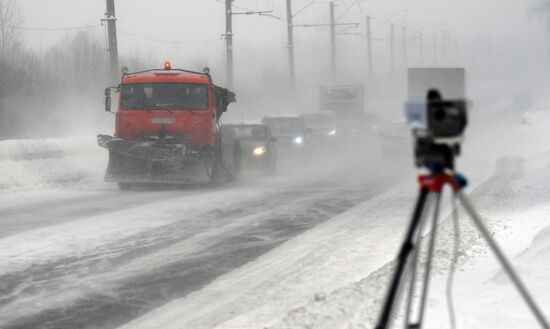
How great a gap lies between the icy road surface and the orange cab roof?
2377 mm

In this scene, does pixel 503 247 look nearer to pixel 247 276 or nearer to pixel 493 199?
pixel 247 276

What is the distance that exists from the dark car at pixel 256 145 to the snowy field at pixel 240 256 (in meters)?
3.65

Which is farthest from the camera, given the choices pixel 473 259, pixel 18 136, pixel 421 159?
pixel 18 136

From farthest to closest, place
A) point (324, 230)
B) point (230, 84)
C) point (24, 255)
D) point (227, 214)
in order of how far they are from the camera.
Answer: point (230, 84), point (227, 214), point (324, 230), point (24, 255)

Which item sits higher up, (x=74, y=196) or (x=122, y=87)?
(x=122, y=87)

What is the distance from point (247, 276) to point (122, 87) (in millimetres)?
11845

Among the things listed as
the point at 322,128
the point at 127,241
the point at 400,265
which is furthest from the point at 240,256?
the point at 322,128

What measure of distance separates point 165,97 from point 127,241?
8760 millimetres

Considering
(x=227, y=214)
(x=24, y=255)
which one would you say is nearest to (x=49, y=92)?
(x=227, y=214)

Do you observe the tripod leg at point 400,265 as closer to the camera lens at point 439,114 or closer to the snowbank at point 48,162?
the camera lens at point 439,114

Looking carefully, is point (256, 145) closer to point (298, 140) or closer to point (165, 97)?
point (165, 97)

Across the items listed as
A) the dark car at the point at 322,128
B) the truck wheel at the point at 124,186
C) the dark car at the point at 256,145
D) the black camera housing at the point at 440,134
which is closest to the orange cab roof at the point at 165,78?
the truck wheel at the point at 124,186

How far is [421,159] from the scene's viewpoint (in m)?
2.39

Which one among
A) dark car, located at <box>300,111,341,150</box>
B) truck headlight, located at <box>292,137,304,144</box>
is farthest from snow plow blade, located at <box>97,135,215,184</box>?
dark car, located at <box>300,111,341,150</box>
